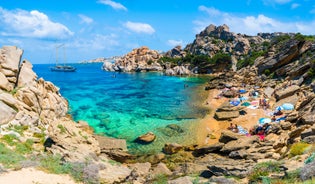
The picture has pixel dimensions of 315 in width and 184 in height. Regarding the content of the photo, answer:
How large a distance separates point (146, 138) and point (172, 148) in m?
4.39

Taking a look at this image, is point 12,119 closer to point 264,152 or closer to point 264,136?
point 264,152

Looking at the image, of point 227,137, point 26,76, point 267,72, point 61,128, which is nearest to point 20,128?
point 61,128

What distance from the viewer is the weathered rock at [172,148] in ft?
92.5

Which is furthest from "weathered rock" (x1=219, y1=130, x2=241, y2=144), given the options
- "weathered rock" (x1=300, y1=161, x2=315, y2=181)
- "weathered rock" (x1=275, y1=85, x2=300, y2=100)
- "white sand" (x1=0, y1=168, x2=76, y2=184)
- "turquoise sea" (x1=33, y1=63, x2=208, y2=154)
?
"weathered rock" (x1=275, y1=85, x2=300, y2=100)

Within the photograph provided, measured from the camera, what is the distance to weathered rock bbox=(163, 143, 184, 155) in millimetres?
28203

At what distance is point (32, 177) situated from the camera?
54.4 ft

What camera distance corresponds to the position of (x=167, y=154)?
27875 mm

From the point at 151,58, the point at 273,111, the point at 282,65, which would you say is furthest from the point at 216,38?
the point at 273,111

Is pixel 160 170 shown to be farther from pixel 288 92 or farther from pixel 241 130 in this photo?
pixel 288 92

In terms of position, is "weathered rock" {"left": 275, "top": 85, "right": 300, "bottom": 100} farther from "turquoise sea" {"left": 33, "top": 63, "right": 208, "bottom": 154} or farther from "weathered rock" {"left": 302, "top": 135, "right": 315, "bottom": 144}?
"weathered rock" {"left": 302, "top": 135, "right": 315, "bottom": 144}

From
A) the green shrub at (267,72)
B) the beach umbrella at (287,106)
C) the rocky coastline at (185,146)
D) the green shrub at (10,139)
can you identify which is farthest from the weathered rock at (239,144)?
the green shrub at (267,72)

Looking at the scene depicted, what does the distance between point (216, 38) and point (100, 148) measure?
13968 cm

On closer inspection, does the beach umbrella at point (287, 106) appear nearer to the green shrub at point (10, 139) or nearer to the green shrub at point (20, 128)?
the green shrub at point (20, 128)

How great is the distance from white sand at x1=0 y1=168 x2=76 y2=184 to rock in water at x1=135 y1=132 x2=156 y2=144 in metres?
14.3
